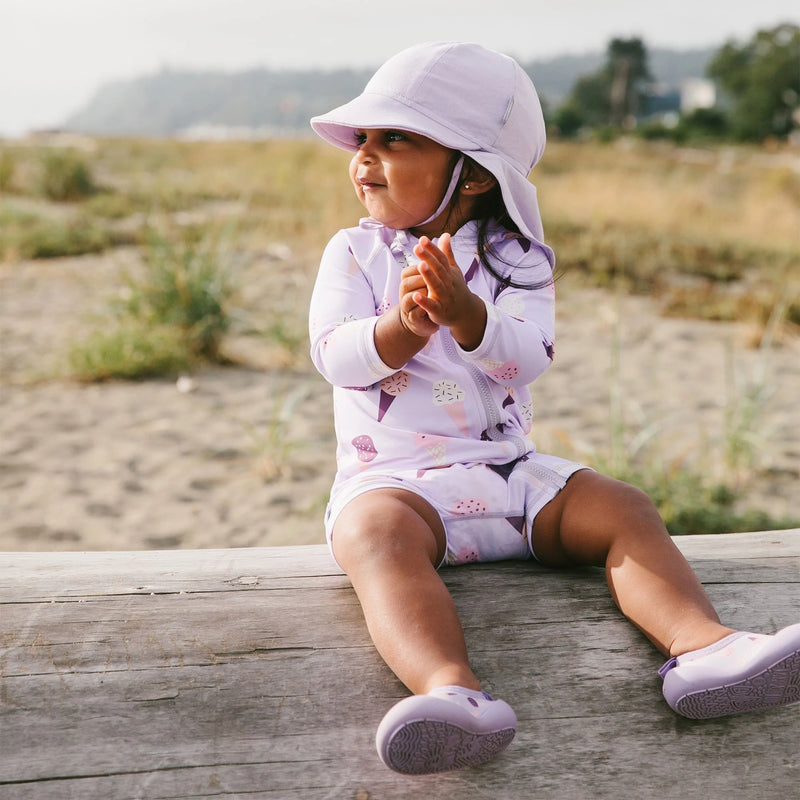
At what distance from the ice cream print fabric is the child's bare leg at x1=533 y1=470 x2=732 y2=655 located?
18 cm

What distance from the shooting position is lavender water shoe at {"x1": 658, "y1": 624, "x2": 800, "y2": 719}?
1372 millimetres

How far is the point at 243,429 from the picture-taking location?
14.6 ft

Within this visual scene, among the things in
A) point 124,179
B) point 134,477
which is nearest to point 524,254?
point 134,477

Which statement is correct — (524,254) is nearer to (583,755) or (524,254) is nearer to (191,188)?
(583,755)

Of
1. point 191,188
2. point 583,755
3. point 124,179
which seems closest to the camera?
point 583,755

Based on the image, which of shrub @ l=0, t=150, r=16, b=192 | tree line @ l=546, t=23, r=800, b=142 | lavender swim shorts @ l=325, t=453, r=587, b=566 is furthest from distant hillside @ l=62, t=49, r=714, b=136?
lavender swim shorts @ l=325, t=453, r=587, b=566

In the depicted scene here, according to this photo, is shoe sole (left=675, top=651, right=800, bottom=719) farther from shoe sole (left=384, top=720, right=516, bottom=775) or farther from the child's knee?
the child's knee

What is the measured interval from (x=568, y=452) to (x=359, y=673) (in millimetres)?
2516

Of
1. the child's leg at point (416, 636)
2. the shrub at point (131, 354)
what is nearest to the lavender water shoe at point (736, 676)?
the child's leg at point (416, 636)

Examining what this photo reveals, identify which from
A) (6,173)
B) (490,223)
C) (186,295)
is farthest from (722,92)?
(490,223)

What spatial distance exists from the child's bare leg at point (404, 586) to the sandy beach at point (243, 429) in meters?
1.80

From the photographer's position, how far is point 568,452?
154 inches

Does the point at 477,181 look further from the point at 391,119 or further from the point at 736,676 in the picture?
the point at 736,676

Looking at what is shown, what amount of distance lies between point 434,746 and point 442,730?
0.03 meters
